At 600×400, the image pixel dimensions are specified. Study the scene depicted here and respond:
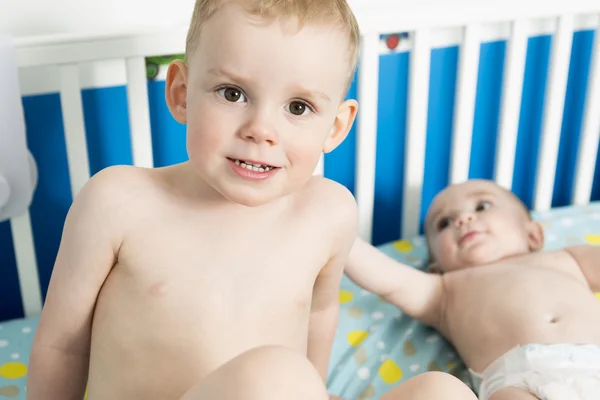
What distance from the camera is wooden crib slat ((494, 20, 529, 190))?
4.64 feet

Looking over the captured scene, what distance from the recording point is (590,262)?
4.27 ft

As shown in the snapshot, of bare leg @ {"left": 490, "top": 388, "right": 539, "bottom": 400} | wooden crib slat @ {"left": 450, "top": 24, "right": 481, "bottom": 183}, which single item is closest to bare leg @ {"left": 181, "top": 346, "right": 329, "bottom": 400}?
bare leg @ {"left": 490, "top": 388, "right": 539, "bottom": 400}

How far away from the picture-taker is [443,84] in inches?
61.7

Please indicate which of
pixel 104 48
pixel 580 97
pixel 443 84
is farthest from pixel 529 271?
pixel 104 48

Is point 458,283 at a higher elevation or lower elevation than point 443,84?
lower

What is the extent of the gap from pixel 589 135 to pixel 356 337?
0.69m

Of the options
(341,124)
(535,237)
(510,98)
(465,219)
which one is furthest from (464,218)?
(341,124)

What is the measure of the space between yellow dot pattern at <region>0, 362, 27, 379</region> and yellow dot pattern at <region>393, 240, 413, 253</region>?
73 cm

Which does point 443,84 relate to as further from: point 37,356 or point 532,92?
point 37,356

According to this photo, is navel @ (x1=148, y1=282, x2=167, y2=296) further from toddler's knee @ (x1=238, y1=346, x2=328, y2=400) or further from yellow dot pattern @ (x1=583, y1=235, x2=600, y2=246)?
yellow dot pattern @ (x1=583, y1=235, x2=600, y2=246)

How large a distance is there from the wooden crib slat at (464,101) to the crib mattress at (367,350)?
33 cm

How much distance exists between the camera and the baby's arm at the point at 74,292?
2.71 feet

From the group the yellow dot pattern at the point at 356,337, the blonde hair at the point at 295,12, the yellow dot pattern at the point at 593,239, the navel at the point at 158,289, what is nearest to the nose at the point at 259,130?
the blonde hair at the point at 295,12

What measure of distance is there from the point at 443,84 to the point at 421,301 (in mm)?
518
